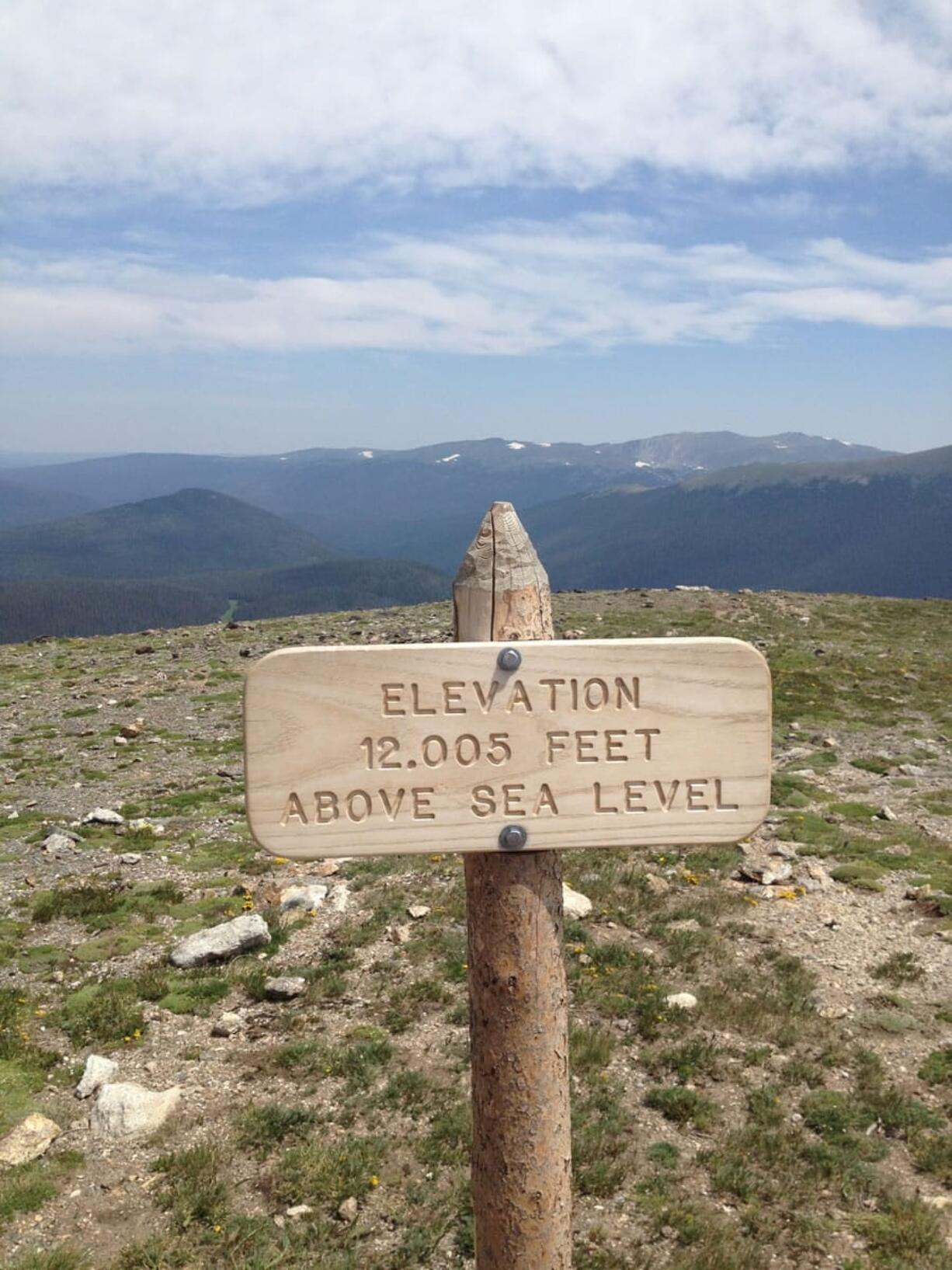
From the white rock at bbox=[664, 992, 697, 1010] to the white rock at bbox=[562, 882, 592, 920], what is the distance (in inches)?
70.8

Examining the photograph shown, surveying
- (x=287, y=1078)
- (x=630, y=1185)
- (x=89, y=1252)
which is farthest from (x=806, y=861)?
(x=89, y=1252)

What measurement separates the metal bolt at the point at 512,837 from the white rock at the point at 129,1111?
19.1 ft

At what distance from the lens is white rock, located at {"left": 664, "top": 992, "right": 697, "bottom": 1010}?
9.19 m

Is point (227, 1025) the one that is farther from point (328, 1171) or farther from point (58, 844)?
point (58, 844)

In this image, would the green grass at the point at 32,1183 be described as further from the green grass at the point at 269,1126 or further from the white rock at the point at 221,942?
the white rock at the point at 221,942

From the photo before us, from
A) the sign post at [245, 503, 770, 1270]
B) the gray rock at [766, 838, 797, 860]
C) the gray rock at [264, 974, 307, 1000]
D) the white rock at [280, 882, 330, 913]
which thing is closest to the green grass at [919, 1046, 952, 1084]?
the gray rock at [766, 838, 797, 860]

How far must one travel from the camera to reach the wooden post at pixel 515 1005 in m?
3.76

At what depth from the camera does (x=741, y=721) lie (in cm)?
357

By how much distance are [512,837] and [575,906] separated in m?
8.13

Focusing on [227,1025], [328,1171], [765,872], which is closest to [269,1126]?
[328,1171]

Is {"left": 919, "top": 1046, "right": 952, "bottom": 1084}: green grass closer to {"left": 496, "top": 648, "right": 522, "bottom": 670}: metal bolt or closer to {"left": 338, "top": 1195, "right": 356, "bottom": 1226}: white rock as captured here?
{"left": 338, "top": 1195, "right": 356, "bottom": 1226}: white rock

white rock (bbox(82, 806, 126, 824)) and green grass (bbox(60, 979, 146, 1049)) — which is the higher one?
white rock (bbox(82, 806, 126, 824))

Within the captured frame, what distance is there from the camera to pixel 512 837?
3.54 metres

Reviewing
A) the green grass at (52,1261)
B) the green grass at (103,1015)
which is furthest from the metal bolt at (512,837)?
the green grass at (103,1015)
